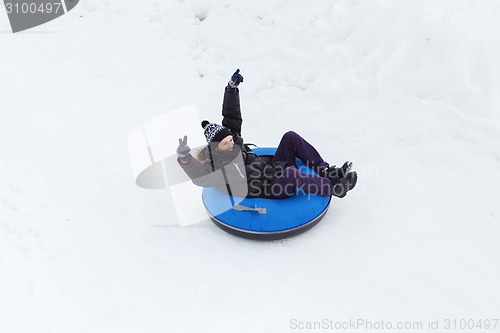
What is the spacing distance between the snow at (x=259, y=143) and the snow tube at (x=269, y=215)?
16 cm

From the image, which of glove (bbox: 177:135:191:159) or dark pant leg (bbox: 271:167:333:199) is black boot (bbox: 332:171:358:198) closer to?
dark pant leg (bbox: 271:167:333:199)

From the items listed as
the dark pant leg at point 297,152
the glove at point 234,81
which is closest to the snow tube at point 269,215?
the dark pant leg at point 297,152

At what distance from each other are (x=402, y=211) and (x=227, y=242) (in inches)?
72.1

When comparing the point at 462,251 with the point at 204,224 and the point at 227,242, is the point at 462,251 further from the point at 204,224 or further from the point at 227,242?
the point at 204,224

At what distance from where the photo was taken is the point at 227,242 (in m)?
4.42

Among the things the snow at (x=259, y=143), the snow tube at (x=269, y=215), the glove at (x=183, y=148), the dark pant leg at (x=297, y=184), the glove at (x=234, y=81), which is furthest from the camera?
the glove at (x=234, y=81)

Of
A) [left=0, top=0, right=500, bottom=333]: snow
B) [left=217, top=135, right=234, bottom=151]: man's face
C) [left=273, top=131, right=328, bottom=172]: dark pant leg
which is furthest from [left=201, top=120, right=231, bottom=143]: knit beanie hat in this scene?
[left=0, top=0, right=500, bottom=333]: snow

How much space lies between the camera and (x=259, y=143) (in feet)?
19.6

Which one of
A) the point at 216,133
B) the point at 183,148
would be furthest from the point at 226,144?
the point at 183,148

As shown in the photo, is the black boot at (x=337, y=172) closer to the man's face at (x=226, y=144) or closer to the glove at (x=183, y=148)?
the man's face at (x=226, y=144)

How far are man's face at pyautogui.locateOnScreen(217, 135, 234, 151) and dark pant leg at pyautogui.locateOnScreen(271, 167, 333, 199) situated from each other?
0.59m

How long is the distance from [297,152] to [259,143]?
1.26 m

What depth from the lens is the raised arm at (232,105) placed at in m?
4.75

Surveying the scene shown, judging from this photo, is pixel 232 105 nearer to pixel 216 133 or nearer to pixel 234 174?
pixel 216 133
